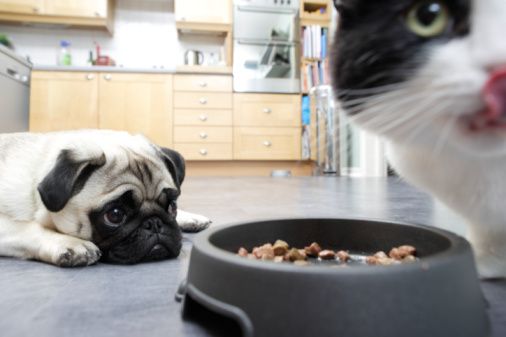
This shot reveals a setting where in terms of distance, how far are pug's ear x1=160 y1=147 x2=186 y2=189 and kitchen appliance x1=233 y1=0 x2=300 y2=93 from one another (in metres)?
3.87

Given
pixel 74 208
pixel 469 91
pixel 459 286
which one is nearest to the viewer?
pixel 469 91

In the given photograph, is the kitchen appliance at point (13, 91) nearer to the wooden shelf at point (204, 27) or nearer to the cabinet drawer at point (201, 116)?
the cabinet drawer at point (201, 116)

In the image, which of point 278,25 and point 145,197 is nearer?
point 145,197

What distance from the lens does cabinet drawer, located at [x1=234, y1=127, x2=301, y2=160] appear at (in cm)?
510

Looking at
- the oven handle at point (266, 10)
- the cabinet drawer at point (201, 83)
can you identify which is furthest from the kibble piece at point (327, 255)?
the oven handle at point (266, 10)

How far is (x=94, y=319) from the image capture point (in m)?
0.67

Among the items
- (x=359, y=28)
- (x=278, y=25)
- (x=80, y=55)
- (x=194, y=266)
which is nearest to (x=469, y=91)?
(x=359, y=28)

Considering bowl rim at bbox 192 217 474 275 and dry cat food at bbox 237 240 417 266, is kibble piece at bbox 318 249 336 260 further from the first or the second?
bowl rim at bbox 192 217 474 275

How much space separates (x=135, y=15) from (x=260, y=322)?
5717 millimetres

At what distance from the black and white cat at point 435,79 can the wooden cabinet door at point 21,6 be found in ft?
17.1

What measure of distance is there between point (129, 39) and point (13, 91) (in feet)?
5.68

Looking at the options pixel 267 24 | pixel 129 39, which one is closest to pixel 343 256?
pixel 267 24

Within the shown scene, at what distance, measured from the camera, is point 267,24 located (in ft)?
17.4

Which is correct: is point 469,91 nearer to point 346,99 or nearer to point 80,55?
point 346,99
